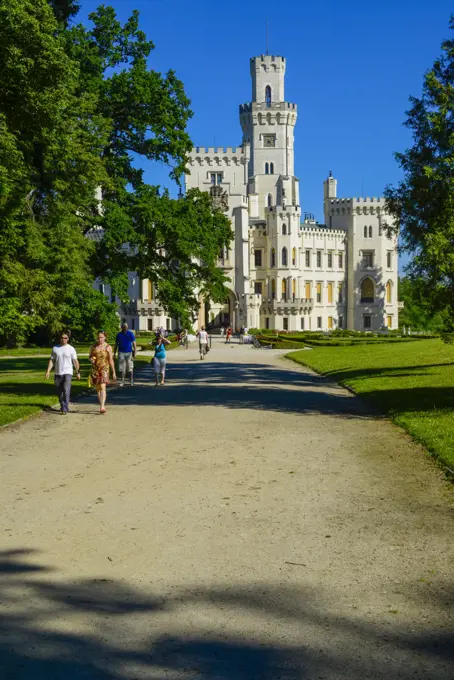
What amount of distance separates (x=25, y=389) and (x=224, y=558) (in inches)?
699

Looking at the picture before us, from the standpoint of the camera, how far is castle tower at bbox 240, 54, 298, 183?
343ft

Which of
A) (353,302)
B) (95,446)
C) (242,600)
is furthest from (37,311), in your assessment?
(353,302)

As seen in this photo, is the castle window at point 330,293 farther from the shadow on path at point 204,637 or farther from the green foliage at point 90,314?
the shadow on path at point 204,637

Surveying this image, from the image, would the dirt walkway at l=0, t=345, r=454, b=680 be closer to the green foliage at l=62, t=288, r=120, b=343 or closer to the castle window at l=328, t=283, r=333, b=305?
the green foliage at l=62, t=288, r=120, b=343

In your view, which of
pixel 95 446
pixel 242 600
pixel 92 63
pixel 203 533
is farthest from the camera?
pixel 92 63

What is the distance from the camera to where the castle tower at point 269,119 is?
10462 cm

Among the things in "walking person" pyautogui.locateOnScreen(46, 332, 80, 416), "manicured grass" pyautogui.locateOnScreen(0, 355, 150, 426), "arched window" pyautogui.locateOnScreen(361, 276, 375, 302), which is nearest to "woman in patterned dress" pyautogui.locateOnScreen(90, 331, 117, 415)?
"walking person" pyautogui.locateOnScreen(46, 332, 80, 416)

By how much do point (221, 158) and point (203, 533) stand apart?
90.2m

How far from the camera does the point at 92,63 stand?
103 feet

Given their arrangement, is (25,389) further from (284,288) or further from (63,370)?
(284,288)

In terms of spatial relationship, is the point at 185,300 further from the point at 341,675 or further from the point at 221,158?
the point at 221,158

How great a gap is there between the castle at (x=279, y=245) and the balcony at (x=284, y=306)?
11cm

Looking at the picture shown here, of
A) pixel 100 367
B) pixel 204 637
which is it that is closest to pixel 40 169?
pixel 100 367

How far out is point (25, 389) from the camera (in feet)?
79.4
